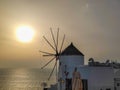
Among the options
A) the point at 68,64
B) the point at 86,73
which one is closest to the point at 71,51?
the point at 68,64

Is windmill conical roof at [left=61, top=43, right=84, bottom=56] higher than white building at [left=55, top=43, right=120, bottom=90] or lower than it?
higher

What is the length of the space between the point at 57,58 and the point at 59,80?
526cm

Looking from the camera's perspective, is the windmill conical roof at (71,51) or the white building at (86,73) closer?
the white building at (86,73)

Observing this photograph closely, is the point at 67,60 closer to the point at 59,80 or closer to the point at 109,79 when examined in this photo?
the point at 59,80

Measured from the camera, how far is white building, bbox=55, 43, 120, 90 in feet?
206

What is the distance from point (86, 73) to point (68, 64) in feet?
15.5

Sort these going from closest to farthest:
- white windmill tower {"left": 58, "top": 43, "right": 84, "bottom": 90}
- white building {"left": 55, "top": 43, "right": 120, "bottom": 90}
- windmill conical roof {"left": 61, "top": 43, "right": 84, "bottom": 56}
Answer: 1. white building {"left": 55, "top": 43, "right": 120, "bottom": 90}
2. white windmill tower {"left": 58, "top": 43, "right": 84, "bottom": 90}
3. windmill conical roof {"left": 61, "top": 43, "right": 84, "bottom": 56}

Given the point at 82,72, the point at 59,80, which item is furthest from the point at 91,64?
the point at 59,80

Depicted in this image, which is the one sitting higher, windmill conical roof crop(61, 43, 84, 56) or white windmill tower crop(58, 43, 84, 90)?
windmill conical roof crop(61, 43, 84, 56)

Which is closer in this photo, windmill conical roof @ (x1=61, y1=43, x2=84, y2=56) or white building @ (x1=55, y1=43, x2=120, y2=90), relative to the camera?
white building @ (x1=55, y1=43, x2=120, y2=90)

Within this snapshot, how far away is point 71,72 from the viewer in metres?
65.9

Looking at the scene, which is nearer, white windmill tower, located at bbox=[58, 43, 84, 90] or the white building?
the white building

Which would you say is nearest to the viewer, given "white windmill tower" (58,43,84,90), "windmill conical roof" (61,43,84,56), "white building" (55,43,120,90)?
"white building" (55,43,120,90)

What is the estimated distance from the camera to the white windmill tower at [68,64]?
217 feet
